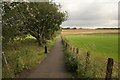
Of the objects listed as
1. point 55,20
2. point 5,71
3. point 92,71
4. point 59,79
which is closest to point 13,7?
point 5,71

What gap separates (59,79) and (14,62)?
16.8 feet

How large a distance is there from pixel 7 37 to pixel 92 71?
8.41 meters

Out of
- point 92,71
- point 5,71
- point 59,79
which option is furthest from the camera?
point 5,71

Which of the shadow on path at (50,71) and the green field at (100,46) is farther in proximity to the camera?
the green field at (100,46)

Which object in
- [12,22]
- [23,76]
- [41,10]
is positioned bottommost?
[23,76]

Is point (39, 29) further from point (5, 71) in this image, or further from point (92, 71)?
point (92, 71)

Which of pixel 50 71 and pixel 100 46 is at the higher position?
pixel 50 71

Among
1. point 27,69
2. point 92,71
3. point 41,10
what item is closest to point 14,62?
point 27,69

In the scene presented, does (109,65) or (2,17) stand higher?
(2,17)

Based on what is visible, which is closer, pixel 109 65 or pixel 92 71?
pixel 109 65

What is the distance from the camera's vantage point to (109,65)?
427 inches

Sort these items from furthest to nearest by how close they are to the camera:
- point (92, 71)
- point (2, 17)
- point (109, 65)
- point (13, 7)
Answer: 1. point (13, 7)
2. point (2, 17)
3. point (92, 71)
4. point (109, 65)

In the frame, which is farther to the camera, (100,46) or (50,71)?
(100,46)

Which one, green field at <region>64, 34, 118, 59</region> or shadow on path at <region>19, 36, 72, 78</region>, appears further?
green field at <region>64, 34, 118, 59</region>
